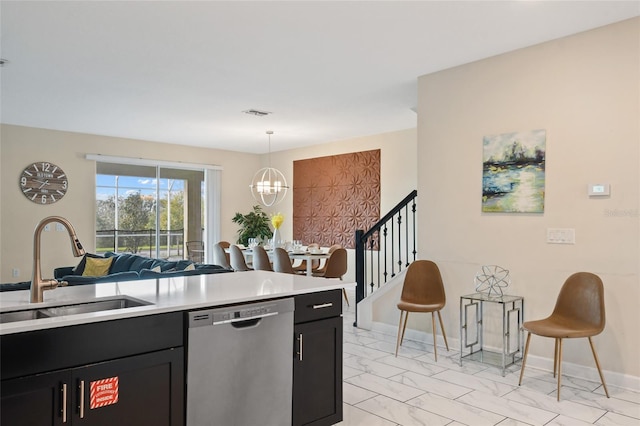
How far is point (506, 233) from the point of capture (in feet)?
13.4

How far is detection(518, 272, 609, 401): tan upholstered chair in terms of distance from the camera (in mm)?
3267

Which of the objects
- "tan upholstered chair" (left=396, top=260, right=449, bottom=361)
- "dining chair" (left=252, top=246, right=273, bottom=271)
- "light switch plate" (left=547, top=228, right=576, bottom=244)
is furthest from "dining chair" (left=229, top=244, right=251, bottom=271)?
"light switch plate" (left=547, top=228, right=576, bottom=244)

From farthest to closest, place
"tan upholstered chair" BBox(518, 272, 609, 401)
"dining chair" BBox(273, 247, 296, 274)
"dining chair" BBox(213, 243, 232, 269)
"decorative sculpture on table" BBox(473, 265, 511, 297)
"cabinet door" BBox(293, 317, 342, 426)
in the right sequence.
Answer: "dining chair" BBox(213, 243, 232, 269), "dining chair" BBox(273, 247, 296, 274), "decorative sculpture on table" BBox(473, 265, 511, 297), "tan upholstered chair" BBox(518, 272, 609, 401), "cabinet door" BBox(293, 317, 342, 426)

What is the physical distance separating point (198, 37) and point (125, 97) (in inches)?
87.6

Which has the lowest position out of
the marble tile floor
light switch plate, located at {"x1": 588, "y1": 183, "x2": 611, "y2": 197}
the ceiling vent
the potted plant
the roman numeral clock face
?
the marble tile floor

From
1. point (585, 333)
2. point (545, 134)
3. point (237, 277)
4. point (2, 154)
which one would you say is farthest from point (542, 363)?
point (2, 154)

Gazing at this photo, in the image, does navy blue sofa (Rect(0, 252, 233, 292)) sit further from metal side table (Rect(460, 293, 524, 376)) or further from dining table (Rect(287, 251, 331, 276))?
metal side table (Rect(460, 293, 524, 376))

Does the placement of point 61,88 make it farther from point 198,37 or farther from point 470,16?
point 470,16

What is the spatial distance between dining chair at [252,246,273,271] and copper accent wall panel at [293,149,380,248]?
1974 millimetres

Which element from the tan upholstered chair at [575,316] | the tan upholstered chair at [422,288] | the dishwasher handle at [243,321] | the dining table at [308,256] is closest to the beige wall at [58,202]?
the dining table at [308,256]

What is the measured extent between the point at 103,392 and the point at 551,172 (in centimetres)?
351

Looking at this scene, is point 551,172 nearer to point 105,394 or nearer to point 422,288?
point 422,288

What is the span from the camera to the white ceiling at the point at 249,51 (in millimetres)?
3275

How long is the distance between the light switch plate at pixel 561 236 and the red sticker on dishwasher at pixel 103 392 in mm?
3327
